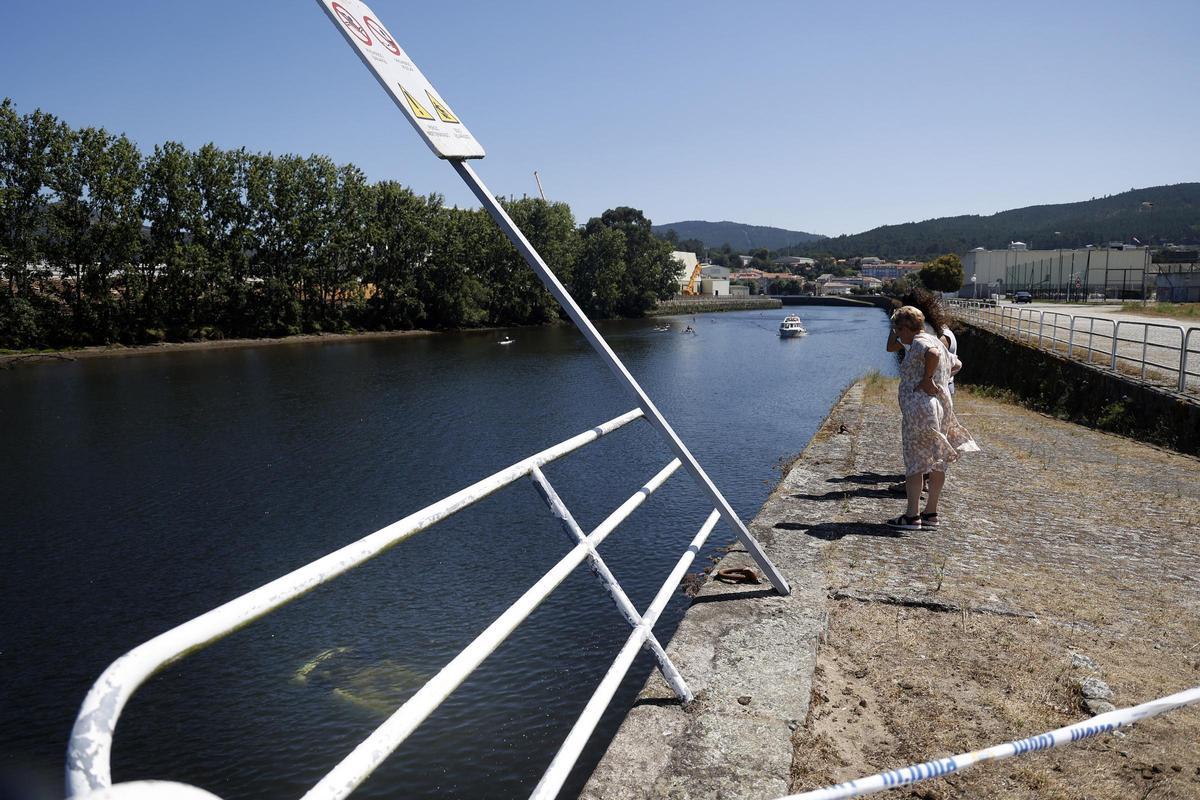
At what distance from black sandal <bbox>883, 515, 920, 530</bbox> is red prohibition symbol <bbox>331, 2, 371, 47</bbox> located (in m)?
5.97

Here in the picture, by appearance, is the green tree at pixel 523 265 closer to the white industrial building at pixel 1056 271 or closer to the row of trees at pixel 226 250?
the row of trees at pixel 226 250

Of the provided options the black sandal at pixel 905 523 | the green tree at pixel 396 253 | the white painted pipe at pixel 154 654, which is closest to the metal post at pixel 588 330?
the white painted pipe at pixel 154 654

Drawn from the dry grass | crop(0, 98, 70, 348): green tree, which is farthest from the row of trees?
the dry grass

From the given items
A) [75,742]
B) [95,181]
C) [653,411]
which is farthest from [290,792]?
[95,181]

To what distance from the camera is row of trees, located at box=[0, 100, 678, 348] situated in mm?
51375

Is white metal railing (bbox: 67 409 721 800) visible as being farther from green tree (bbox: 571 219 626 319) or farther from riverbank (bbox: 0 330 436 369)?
green tree (bbox: 571 219 626 319)

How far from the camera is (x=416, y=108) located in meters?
3.44

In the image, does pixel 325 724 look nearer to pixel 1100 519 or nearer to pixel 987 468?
pixel 1100 519

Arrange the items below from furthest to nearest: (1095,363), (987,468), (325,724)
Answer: (1095,363), (987,468), (325,724)

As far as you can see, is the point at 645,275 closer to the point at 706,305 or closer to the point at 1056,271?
the point at 706,305

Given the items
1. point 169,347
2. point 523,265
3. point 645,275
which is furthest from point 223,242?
point 645,275

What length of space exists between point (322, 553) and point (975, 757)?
9.53 meters

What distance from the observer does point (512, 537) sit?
11391mm

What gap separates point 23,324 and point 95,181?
10.7m
